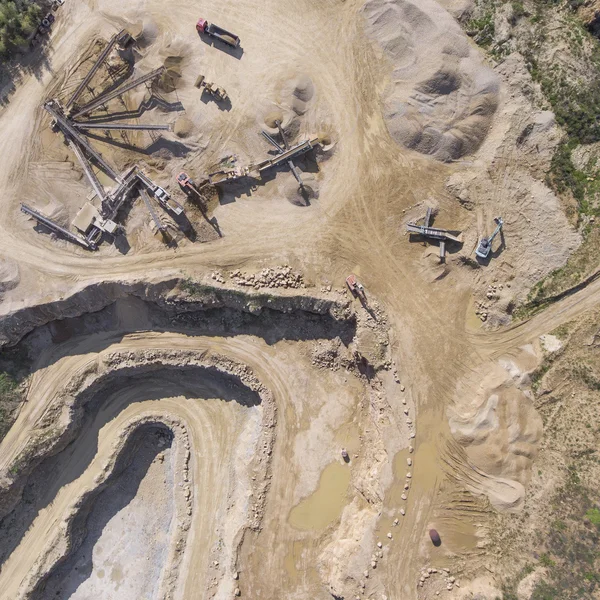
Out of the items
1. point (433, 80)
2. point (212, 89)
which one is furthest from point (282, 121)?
point (433, 80)

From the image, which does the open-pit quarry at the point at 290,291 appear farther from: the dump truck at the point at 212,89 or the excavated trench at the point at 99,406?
the dump truck at the point at 212,89

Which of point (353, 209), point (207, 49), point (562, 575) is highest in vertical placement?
point (207, 49)

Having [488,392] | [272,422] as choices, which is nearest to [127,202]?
[272,422]

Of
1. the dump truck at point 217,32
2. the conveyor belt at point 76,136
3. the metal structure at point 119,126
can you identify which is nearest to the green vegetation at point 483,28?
the dump truck at point 217,32

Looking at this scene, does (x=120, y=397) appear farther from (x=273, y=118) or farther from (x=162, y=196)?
(x=273, y=118)

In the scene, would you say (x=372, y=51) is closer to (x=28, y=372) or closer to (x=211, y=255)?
(x=211, y=255)

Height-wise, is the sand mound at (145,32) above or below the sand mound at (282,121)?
above
